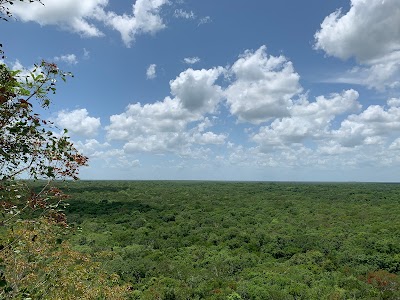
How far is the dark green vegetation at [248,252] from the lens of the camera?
41156 mm

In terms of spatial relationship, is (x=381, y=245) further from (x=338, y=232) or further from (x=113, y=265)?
(x=113, y=265)

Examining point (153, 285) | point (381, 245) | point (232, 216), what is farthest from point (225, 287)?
point (232, 216)

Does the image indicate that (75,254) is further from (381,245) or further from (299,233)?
(299,233)

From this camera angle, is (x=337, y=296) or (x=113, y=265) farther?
(x=113, y=265)

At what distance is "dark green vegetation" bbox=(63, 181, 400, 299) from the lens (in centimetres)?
4116

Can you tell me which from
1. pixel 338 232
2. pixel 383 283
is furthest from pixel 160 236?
pixel 383 283

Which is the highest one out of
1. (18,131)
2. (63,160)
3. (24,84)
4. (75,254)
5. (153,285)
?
(24,84)

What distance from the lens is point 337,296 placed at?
37250mm

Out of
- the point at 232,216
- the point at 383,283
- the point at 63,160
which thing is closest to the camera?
the point at 63,160

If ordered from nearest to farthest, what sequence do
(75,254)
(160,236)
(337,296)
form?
(75,254) → (337,296) → (160,236)

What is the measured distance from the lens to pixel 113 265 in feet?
163

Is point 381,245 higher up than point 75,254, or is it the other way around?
point 75,254

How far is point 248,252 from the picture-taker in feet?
197

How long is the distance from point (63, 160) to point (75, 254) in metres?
9.96
